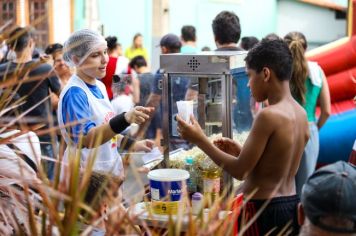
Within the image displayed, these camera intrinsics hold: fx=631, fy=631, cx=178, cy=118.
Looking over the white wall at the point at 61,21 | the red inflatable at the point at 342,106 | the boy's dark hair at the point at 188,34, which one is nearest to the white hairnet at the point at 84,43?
the red inflatable at the point at 342,106

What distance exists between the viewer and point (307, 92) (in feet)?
14.9

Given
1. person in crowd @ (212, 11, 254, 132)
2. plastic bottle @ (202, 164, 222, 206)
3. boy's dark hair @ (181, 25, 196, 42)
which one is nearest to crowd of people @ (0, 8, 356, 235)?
plastic bottle @ (202, 164, 222, 206)

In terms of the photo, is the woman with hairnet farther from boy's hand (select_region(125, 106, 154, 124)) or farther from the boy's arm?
the boy's arm

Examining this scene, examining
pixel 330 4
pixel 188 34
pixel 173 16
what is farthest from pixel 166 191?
pixel 330 4

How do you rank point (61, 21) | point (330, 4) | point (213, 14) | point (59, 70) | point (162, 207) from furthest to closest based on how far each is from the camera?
point (330, 4) < point (213, 14) < point (61, 21) < point (59, 70) < point (162, 207)

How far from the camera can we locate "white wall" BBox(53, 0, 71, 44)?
1109cm

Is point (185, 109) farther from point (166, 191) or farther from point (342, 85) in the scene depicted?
point (342, 85)

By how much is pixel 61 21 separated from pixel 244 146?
908 cm

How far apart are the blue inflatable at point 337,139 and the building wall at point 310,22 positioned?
9.94m

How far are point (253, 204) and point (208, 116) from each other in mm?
640

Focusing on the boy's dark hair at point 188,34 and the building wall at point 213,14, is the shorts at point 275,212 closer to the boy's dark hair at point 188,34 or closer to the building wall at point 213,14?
the boy's dark hair at point 188,34

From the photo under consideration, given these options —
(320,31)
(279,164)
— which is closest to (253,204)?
(279,164)

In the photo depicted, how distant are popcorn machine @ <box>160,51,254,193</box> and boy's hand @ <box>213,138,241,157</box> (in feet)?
0.25

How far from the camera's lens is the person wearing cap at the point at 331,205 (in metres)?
1.81
